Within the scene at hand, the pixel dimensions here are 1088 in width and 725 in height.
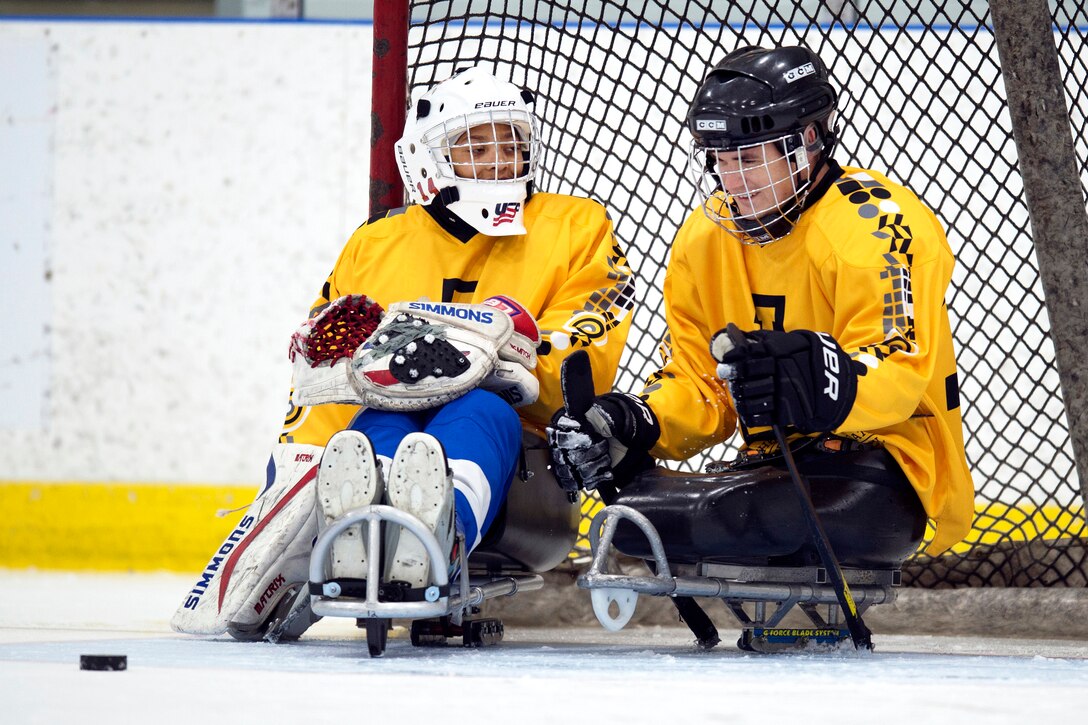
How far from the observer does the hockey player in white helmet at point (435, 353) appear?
1.90 meters

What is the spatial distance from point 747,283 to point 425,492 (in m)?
0.76

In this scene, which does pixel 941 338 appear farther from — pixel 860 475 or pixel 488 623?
pixel 488 623

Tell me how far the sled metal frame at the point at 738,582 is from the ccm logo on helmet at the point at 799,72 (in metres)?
0.76

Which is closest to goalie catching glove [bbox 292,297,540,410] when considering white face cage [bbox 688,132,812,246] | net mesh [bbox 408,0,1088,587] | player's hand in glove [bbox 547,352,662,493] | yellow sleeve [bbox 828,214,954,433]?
player's hand in glove [bbox 547,352,662,493]

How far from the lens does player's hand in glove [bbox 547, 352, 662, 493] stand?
2.14m

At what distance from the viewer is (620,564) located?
9.80 feet

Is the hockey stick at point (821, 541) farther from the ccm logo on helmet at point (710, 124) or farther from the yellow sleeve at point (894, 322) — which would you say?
the ccm logo on helmet at point (710, 124)

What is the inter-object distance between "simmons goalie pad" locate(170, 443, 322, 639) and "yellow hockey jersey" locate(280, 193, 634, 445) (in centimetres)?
20

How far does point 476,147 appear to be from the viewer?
8.15 feet

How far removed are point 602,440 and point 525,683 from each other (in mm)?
650

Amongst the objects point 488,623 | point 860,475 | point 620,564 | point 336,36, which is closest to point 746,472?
point 860,475

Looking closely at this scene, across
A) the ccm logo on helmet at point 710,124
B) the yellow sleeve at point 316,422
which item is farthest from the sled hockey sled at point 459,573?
the ccm logo on helmet at point 710,124

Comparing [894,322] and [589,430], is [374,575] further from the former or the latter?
[894,322]

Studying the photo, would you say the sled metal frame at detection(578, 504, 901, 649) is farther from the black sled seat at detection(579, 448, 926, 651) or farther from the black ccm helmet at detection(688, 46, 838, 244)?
the black ccm helmet at detection(688, 46, 838, 244)
